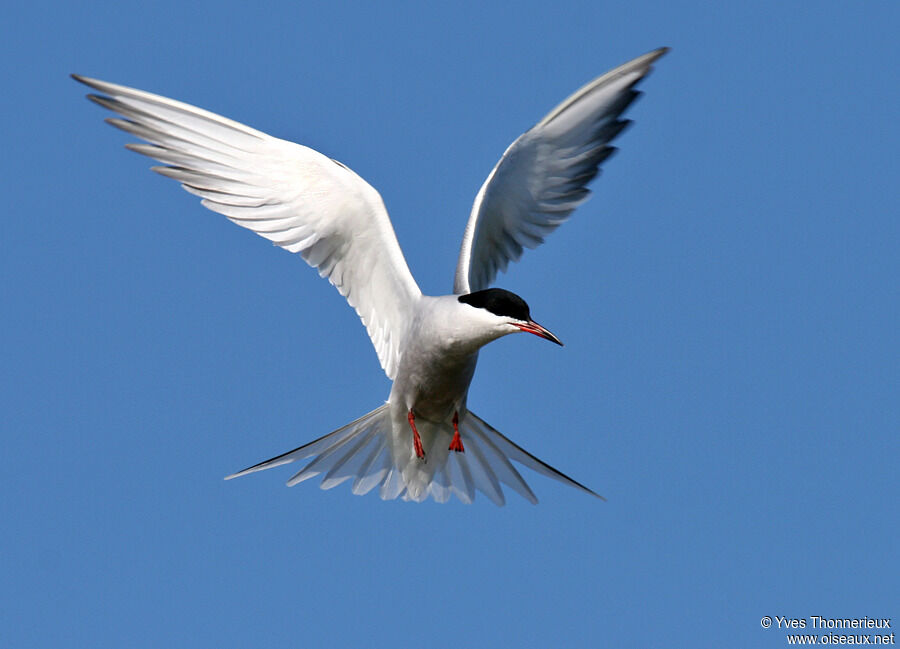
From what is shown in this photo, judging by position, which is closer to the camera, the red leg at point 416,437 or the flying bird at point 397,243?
the flying bird at point 397,243

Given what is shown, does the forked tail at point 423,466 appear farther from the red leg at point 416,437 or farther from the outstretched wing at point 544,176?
the outstretched wing at point 544,176

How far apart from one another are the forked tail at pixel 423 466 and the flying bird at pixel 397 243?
0.01m

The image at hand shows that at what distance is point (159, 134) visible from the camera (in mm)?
8383

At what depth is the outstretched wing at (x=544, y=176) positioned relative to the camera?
8.55 metres

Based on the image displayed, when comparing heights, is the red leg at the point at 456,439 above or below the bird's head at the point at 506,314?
below

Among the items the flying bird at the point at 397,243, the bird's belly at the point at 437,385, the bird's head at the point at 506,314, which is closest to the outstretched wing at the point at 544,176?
the flying bird at the point at 397,243

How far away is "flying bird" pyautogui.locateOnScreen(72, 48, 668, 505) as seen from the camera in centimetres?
830

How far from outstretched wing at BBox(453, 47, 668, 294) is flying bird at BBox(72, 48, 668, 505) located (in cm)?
1

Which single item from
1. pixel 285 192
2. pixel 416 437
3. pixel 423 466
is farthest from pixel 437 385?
pixel 285 192

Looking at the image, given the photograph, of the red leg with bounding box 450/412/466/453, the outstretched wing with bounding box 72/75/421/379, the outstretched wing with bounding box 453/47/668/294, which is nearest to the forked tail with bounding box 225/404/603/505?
the red leg with bounding box 450/412/466/453

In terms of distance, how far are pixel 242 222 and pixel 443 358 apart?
5.42ft

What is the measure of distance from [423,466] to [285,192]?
7.27 feet

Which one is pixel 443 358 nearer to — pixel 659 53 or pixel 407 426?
pixel 407 426

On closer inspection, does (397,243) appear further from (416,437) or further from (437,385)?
(416,437)
